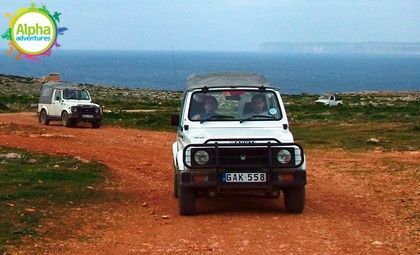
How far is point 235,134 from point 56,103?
2282 cm

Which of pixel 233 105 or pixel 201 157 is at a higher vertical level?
pixel 233 105

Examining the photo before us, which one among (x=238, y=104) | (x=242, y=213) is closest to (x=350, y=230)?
(x=242, y=213)

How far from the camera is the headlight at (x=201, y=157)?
35.6 feet

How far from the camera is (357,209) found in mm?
12422

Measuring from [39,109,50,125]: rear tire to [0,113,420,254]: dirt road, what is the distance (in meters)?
15.0

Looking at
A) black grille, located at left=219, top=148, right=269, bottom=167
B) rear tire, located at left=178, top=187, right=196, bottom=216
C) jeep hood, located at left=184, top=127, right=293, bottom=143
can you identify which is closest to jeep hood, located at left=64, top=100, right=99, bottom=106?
jeep hood, located at left=184, top=127, right=293, bottom=143

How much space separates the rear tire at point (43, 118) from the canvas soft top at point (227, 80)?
2108cm

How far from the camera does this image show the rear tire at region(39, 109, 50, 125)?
33375mm

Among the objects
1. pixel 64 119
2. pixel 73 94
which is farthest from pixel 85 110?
pixel 73 94

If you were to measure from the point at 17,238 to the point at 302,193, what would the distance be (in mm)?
4460

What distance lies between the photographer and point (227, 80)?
12633 mm

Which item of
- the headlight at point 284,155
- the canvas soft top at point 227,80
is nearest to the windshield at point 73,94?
the canvas soft top at point 227,80

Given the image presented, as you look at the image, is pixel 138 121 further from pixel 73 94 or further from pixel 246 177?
pixel 246 177

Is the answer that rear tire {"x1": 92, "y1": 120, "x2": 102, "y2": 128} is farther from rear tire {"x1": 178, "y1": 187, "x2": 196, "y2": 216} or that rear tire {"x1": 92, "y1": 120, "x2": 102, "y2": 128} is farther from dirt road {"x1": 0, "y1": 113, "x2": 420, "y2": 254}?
rear tire {"x1": 178, "y1": 187, "x2": 196, "y2": 216}
